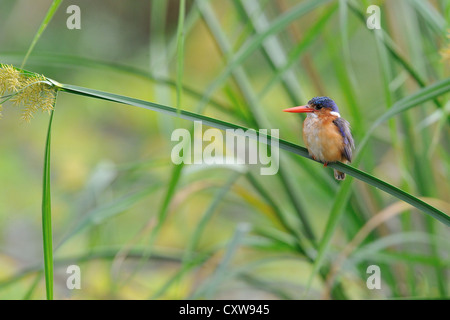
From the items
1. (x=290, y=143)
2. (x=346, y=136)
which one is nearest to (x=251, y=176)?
(x=346, y=136)

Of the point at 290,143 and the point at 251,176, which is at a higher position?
the point at 251,176

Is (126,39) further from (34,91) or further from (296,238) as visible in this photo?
(34,91)

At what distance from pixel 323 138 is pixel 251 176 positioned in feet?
1.28

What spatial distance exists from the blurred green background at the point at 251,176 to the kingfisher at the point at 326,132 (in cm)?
12

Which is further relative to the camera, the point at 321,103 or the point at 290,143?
the point at 321,103

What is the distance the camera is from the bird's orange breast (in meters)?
0.59

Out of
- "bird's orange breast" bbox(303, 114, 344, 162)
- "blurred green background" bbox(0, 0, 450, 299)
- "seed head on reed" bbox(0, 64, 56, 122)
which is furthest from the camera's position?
"blurred green background" bbox(0, 0, 450, 299)

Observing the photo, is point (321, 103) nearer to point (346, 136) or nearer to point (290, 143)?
→ point (346, 136)

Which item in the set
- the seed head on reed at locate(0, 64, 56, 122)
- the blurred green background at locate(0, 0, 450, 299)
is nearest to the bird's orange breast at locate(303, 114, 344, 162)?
the blurred green background at locate(0, 0, 450, 299)

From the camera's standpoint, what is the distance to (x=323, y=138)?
61 cm

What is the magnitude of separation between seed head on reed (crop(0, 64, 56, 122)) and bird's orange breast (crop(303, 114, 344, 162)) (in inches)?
10.9

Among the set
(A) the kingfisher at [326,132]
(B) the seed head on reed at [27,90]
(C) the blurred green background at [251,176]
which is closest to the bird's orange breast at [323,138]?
(A) the kingfisher at [326,132]

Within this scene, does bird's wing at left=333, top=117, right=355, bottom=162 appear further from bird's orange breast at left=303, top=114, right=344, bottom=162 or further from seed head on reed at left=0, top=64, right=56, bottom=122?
seed head on reed at left=0, top=64, right=56, bottom=122

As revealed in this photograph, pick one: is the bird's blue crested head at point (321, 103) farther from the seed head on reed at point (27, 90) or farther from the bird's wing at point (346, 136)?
the seed head on reed at point (27, 90)
